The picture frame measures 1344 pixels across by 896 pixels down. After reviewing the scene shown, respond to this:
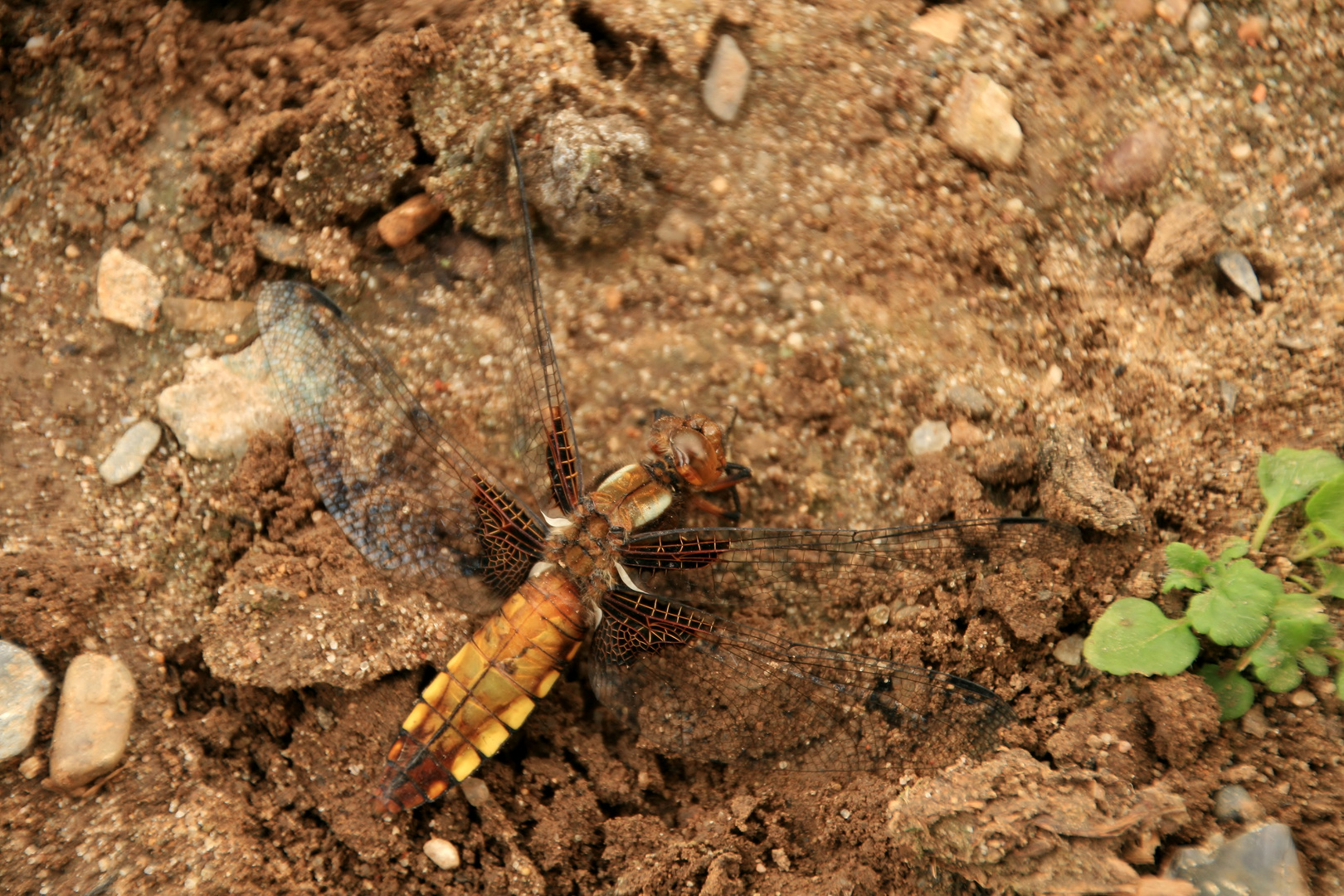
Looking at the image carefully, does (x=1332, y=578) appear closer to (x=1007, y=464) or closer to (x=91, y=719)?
(x=1007, y=464)

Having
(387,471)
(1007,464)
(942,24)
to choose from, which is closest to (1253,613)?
(1007,464)

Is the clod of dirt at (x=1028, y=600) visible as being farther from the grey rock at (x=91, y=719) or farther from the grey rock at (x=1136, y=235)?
the grey rock at (x=91, y=719)

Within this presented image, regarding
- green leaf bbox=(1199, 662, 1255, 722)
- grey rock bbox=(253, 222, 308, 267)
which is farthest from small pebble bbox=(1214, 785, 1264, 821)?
grey rock bbox=(253, 222, 308, 267)

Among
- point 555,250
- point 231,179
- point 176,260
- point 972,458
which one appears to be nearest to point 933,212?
point 972,458

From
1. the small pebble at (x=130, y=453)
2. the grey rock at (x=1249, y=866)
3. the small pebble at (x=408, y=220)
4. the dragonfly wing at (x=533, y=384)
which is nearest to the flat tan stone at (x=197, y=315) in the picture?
the small pebble at (x=130, y=453)

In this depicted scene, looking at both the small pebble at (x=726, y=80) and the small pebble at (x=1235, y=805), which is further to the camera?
the small pebble at (x=726, y=80)
